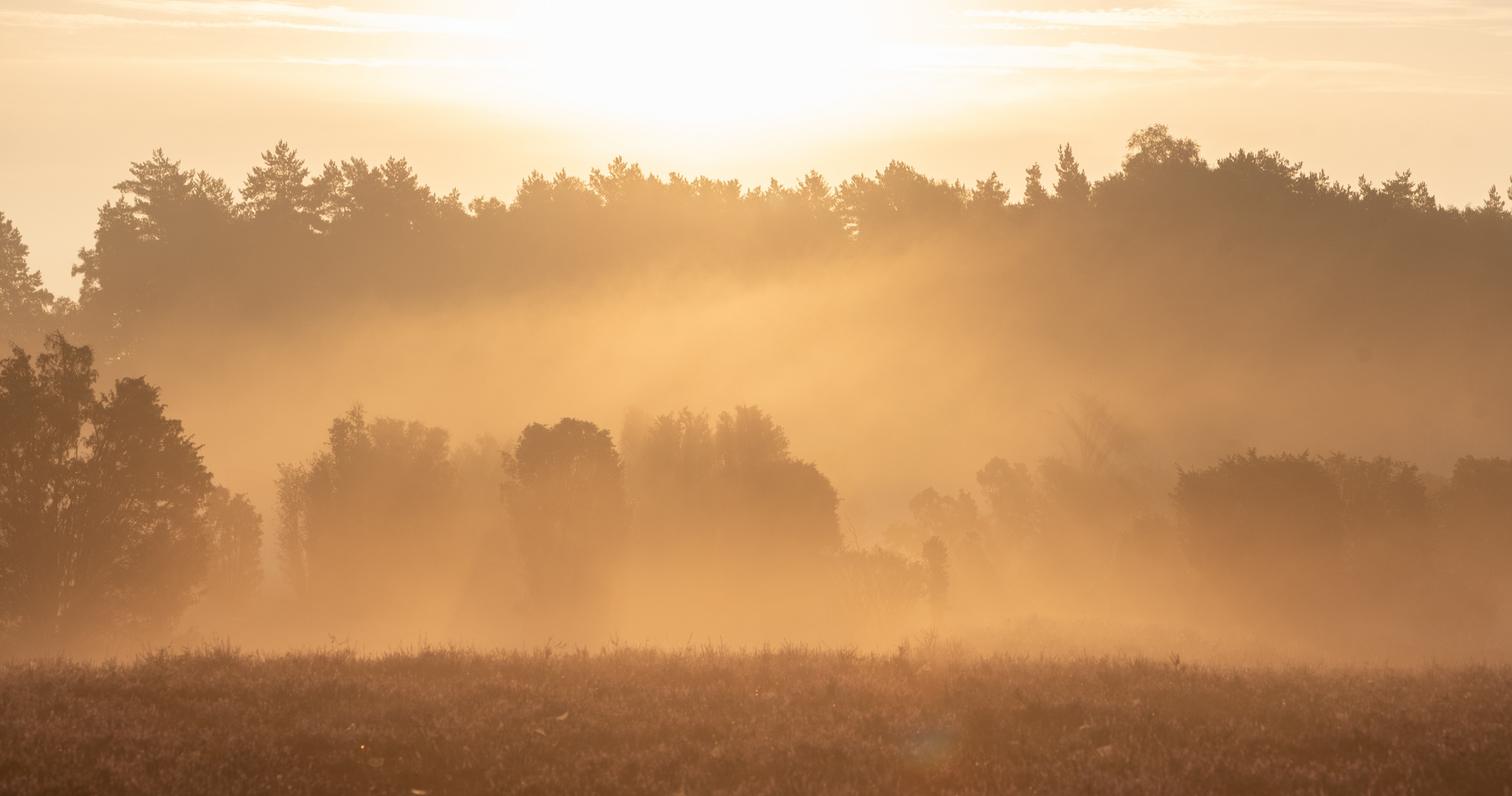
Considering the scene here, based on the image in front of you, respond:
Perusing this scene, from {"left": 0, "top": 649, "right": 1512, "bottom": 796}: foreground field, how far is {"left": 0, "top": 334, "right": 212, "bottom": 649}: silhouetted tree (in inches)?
678

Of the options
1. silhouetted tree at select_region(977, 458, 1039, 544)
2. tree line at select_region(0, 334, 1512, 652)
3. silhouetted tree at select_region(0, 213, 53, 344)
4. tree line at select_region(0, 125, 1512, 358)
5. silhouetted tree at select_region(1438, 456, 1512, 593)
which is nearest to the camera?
tree line at select_region(0, 334, 1512, 652)

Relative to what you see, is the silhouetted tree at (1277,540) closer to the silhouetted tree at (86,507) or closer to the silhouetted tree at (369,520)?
the silhouetted tree at (369,520)

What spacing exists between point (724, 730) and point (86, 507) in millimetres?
27507

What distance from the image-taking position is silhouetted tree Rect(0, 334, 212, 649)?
2827 cm

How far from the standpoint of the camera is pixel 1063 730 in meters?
12.0

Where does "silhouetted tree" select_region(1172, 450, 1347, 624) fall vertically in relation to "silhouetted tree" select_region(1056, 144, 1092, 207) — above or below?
below

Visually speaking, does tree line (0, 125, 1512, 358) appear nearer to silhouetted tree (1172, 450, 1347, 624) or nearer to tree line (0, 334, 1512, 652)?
tree line (0, 334, 1512, 652)

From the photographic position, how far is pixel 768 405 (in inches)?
4734

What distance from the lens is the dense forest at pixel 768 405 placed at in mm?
39438

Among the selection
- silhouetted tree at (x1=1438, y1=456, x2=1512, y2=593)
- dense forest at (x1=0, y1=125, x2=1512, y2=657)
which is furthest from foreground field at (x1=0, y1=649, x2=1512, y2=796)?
silhouetted tree at (x1=1438, y1=456, x2=1512, y2=593)

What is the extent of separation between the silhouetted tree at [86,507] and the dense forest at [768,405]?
109mm

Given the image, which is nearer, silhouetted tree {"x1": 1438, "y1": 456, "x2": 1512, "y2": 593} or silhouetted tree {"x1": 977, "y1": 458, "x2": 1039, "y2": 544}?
silhouetted tree {"x1": 1438, "y1": 456, "x2": 1512, "y2": 593}

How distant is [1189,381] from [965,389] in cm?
2841

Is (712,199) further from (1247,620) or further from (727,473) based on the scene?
(1247,620)
